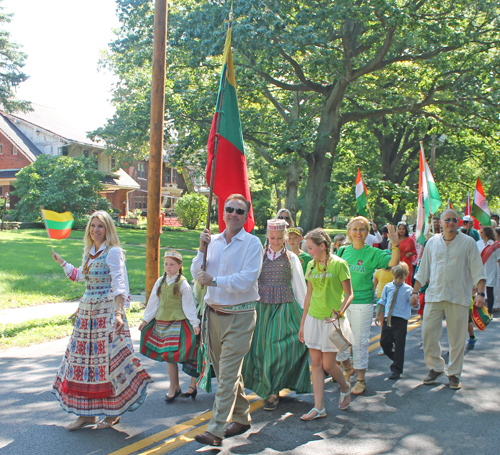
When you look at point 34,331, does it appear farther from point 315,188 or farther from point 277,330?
point 315,188

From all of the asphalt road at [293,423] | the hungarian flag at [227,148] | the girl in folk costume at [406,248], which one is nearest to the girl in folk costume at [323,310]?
the asphalt road at [293,423]

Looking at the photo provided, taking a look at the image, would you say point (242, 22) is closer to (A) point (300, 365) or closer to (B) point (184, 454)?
(A) point (300, 365)

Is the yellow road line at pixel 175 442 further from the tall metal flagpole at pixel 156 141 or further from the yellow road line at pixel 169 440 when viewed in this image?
the tall metal flagpole at pixel 156 141

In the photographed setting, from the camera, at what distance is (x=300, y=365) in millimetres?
5516

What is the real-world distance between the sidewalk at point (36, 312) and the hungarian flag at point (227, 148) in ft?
19.3

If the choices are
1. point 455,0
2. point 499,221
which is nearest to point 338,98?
point 455,0

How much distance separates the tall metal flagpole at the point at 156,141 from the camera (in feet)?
30.1

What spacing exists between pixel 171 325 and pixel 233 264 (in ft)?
4.85

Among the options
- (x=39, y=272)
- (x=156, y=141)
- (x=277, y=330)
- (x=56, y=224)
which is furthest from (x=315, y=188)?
(x=56, y=224)

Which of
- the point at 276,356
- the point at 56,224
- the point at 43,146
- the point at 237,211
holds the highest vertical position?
the point at 43,146

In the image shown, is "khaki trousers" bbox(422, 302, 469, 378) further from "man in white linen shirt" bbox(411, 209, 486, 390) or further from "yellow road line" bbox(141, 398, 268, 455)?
"yellow road line" bbox(141, 398, 268, 455)

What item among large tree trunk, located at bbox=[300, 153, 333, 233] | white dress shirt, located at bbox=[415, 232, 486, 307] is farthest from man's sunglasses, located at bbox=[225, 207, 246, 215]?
large tree trunk, located at bbox=[300, 153, 333, 233]

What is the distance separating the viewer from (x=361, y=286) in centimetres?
A: 619

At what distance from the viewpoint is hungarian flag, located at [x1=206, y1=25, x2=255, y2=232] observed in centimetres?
512
